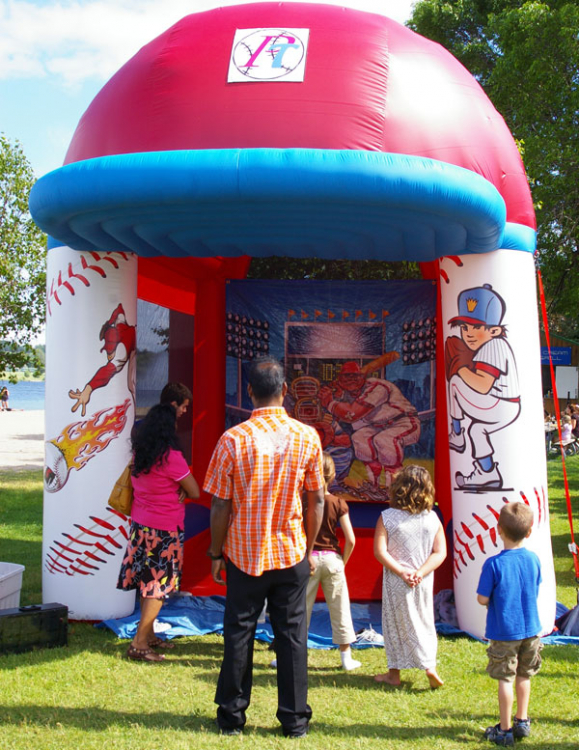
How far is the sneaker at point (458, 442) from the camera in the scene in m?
4.93

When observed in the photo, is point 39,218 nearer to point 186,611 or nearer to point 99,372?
point 99,372

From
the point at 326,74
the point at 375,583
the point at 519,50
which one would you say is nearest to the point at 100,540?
the point at 375,583

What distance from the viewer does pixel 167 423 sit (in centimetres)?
431

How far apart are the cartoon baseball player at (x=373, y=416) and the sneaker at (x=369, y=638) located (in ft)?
5.84

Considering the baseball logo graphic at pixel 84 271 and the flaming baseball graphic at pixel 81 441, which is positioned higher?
the baseball logo graphic at pixel 84 271

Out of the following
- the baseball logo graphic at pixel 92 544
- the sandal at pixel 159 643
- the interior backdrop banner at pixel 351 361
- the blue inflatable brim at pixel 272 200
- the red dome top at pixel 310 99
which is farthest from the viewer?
the interior backdrop banner at pixel 351 361

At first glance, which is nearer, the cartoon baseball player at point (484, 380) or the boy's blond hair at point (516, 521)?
the boy's blond hair at point (516, 521)

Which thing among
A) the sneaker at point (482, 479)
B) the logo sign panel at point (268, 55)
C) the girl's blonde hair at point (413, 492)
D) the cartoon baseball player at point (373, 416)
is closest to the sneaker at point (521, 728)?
the girl's blonde hair at point (413, 492)

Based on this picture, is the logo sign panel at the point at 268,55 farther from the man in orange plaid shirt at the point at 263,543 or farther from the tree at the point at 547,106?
the tree at the point at 547,106

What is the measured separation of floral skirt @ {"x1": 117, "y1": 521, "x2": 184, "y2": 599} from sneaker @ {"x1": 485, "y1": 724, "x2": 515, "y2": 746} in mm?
1868

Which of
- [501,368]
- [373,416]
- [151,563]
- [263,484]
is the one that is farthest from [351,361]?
[263,484]

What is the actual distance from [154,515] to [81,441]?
3.39ft

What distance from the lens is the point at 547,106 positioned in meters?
15.5

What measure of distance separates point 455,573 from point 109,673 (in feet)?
7.48
